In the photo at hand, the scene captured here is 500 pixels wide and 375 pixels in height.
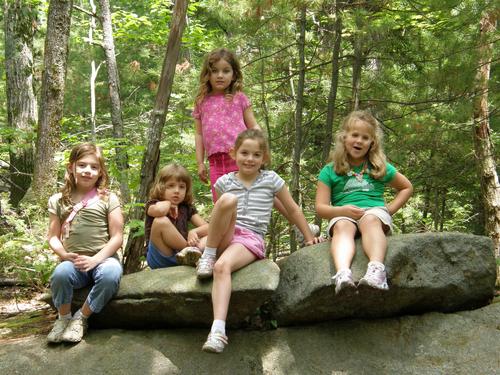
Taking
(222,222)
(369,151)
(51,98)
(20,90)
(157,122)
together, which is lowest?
(222,222)

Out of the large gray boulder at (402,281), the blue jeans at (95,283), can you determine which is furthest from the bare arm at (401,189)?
the blue jeans at (95,283)

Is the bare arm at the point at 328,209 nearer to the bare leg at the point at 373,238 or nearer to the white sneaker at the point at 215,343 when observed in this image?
the bare leg at the point at 373,238

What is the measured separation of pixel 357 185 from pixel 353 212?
0.31m

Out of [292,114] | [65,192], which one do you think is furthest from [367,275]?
[292,114]

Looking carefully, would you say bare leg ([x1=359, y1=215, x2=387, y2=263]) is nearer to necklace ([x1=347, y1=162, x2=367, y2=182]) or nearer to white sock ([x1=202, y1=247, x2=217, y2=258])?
necklace ([x1=347, y1=162, x2=367, y2=182])

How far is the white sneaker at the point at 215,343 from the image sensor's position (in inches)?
112

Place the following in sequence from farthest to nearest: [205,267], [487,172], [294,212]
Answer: [487,172] → [294,212] → [205,267]

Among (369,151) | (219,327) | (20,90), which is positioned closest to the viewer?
(219,327)

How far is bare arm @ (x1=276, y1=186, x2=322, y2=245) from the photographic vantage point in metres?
3.80

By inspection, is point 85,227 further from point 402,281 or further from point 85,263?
point 402,281

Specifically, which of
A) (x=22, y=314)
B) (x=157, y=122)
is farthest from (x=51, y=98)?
(x=22, y=314)

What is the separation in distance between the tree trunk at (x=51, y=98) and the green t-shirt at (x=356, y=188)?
13.1 ft

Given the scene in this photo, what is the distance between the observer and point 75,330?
356cm

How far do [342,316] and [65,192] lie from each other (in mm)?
2418
